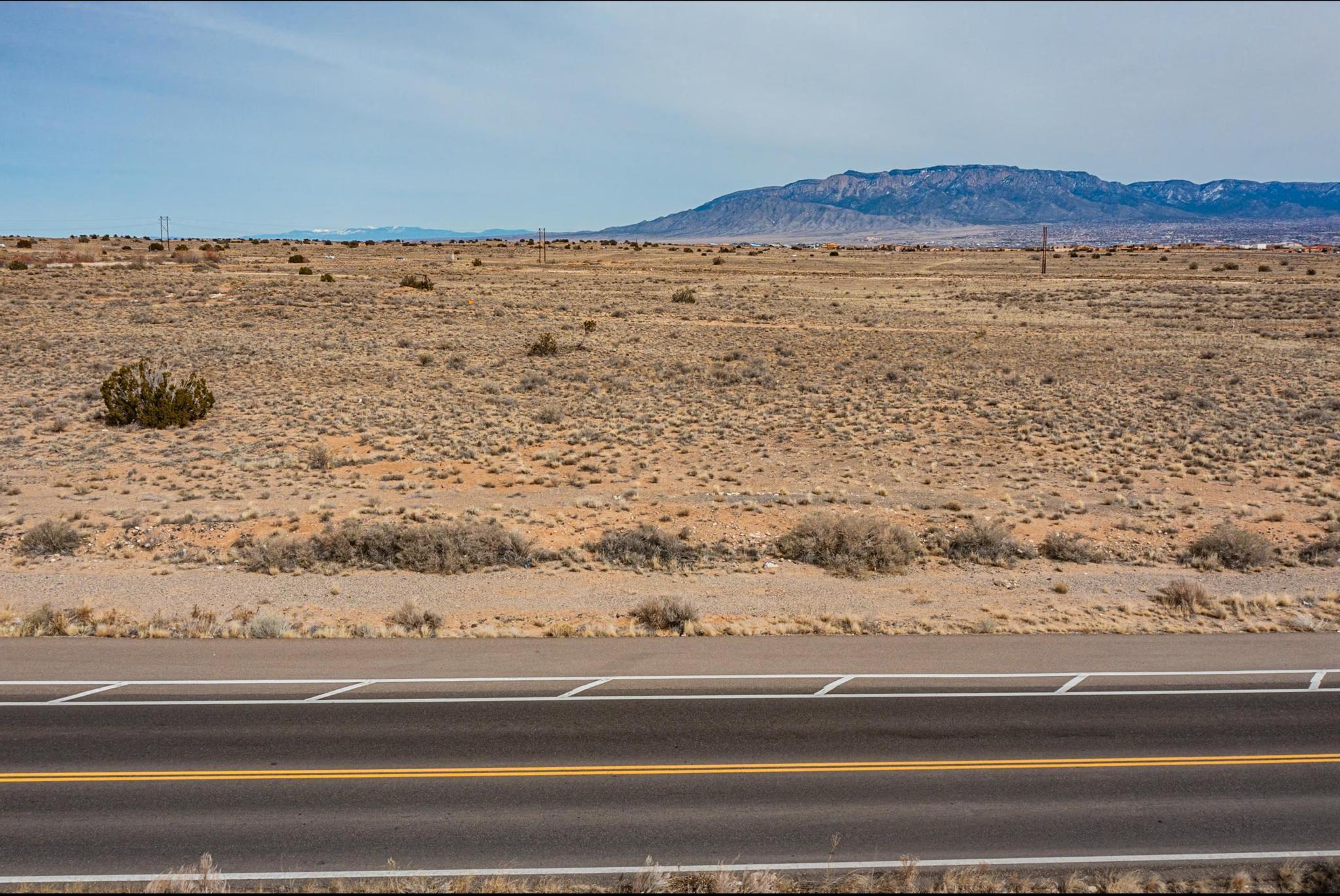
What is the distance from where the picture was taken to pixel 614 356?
41969 millimetres

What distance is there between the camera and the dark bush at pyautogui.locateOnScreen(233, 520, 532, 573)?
1728 centimetres

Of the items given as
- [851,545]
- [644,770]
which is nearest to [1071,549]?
[851,545]

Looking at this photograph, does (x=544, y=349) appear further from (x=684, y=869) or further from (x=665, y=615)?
(x=684, y=869)

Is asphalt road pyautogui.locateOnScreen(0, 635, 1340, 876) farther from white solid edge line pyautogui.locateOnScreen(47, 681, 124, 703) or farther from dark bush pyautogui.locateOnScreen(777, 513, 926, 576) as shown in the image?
dark bush pyautogui.locateOnScreen(777, 513, 926, 576)

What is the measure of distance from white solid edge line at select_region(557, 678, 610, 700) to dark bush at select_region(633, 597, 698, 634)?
2.46 m

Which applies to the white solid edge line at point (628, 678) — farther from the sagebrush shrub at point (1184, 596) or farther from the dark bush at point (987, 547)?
the dark bush at point (987, 547)

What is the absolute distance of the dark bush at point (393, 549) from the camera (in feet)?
56.7

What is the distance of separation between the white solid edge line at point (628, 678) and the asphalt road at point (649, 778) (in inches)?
7.0

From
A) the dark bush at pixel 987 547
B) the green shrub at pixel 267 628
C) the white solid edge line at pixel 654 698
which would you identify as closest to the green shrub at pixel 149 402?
the green shrub at pixel 267 628

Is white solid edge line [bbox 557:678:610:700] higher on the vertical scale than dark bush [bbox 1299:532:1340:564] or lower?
lower

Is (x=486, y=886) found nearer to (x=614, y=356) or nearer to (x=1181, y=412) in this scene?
(x=1181, y=412)

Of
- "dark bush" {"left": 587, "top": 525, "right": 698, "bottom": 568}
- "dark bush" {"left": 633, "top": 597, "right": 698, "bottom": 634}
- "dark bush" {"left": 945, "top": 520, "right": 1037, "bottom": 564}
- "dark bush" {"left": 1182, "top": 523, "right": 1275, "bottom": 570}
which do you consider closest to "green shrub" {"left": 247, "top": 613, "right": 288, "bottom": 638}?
"dark bush" {"left": 633, "top": 597, "right": 698, "bottom": 634}

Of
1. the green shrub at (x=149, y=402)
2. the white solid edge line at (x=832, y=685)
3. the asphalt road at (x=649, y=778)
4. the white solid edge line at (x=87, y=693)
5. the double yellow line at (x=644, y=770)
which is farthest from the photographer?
the green shrub at (x=149, y=402)

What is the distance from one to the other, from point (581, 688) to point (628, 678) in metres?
0.73
